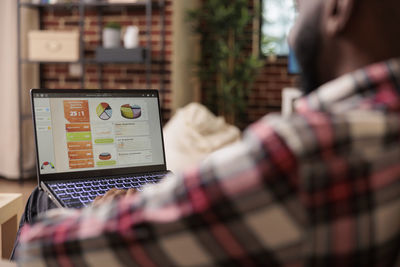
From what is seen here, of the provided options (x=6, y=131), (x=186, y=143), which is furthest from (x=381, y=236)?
(x=6, y=131)

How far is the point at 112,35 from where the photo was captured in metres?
3.93

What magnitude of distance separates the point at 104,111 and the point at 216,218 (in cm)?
91

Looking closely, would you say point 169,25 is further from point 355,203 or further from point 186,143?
point 355,203

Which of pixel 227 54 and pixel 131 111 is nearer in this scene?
pixel 131 111

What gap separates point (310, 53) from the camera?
63 centimetres

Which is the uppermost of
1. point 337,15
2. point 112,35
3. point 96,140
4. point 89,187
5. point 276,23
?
point 276,23

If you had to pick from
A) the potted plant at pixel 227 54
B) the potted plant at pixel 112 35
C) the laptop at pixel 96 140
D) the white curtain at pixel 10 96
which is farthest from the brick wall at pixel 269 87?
the laptop at pixel 96 140

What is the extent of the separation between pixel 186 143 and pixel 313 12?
283cm

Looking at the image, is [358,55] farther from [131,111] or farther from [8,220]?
[8,220]

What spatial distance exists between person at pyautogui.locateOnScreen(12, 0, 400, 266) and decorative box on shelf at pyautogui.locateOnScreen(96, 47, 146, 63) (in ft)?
11.1

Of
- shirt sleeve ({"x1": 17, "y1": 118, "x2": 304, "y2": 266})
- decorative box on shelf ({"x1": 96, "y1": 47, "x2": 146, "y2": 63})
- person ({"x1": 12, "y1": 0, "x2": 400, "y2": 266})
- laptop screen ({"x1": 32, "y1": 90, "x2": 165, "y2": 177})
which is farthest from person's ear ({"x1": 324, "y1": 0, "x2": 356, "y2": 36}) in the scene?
decorative box on shelf ({"x1": 96, "y1": 47, "x2": 146, "y2": 63})

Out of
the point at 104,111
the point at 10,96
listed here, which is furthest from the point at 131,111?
the point at 10,96

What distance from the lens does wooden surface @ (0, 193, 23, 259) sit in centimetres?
135

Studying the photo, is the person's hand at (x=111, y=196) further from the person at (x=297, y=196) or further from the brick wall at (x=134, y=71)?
the brick wall at (x=134, y=71)
